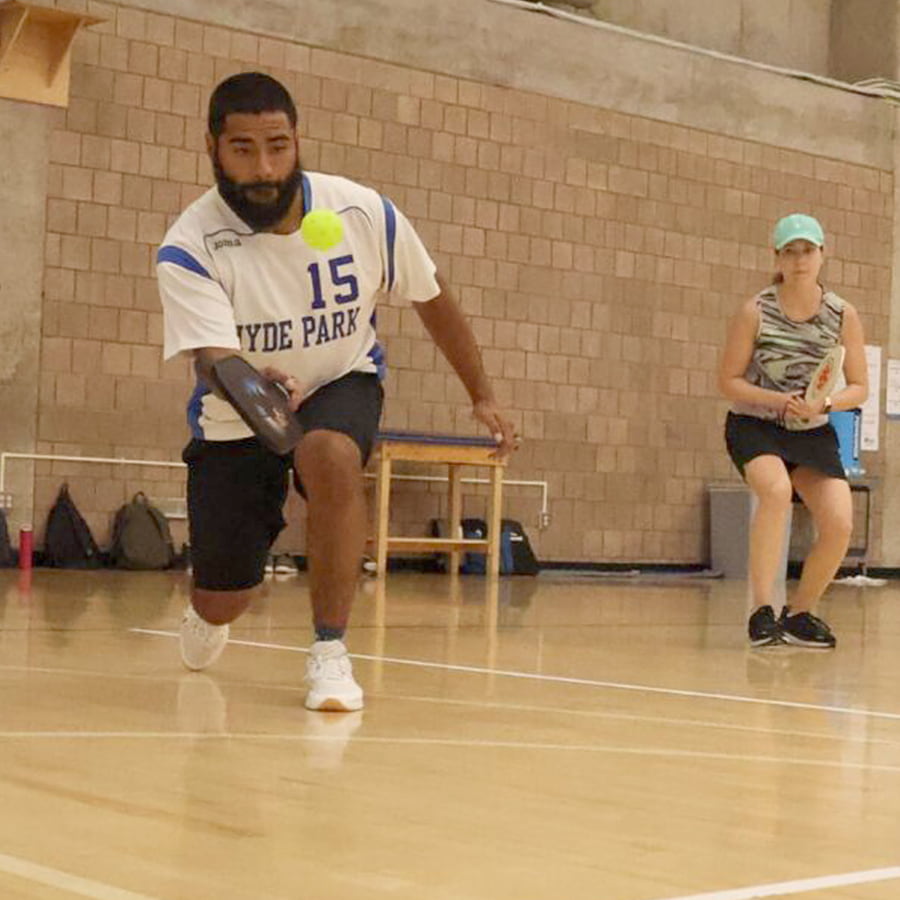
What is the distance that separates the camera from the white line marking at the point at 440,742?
3580 mm

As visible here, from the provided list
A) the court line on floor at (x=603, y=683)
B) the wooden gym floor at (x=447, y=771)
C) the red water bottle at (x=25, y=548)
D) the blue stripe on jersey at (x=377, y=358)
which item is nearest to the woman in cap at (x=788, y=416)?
the wooden gym floor at (x=447, y=771)

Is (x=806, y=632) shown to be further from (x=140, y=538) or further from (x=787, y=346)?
(x=140, y=538)

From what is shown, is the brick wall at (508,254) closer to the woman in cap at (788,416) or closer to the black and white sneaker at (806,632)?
the woman in cap at (788,416)

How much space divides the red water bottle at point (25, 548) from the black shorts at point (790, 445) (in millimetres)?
5323

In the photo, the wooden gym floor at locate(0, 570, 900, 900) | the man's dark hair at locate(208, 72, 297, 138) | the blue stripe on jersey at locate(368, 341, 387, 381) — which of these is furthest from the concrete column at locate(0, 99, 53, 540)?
the man's dark hair at locate(208, 72, 297, 138)

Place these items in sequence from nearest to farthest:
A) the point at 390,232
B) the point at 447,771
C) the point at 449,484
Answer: the point at 447,771, the point at 390,232, the point at 449,484

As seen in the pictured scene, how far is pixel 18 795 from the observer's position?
2.84m

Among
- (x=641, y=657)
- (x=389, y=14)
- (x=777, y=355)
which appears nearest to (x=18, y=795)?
(x=641, y=657)

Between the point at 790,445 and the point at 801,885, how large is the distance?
4.44 m

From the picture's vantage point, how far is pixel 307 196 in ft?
14.6

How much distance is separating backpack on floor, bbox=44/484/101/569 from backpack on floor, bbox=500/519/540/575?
3017 millimetres

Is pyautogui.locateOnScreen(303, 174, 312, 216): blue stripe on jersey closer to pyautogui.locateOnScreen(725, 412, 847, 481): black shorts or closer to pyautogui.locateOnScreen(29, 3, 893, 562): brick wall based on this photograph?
pyautogui.locateOnScreen(725, 412, 847, 481): black shorts

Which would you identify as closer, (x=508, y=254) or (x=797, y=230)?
(x=797, y=230)

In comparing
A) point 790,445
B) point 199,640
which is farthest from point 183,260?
point 790,445
